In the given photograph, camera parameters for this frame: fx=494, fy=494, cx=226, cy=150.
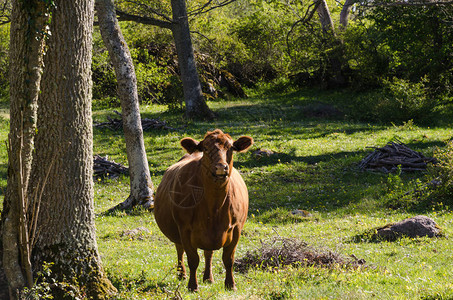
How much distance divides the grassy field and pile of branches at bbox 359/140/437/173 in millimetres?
460

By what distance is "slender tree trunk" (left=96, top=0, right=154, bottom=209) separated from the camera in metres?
13.5

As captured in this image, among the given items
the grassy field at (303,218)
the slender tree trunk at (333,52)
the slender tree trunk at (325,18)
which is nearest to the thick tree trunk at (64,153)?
the grassy field at (303,218)

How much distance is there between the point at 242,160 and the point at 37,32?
14.1 meters

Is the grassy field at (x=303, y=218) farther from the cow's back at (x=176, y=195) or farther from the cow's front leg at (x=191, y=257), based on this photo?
the cow's back at (x=176, y=195)

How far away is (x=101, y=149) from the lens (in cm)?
2120

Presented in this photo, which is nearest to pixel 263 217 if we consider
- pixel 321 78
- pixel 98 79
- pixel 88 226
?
pixel 88 226

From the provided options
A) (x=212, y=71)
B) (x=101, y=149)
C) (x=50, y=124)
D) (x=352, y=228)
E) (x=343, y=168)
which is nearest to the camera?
(x=50, y=124)

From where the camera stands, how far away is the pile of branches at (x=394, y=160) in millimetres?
17078

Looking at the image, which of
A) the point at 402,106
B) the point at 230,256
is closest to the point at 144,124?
the point at 402,106

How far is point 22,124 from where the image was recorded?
5734 millimetres

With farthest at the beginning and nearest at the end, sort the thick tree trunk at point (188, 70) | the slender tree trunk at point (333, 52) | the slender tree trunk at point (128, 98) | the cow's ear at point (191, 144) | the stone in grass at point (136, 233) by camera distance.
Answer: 1. the slender tree trunk at point (333, 52)
2. the thick tree trunk at point (188, 70)
3. the slender tree trunk at point (128, 98)
4. the stone in grass at point (136, 233)
5. the cow's ear at point (191, 144)

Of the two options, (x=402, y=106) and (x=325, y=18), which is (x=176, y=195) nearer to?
(x=402, y=106)

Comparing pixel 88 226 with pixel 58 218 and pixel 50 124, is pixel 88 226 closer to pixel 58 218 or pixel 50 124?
pixel 58 218

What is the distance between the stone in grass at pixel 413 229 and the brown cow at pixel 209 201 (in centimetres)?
479
